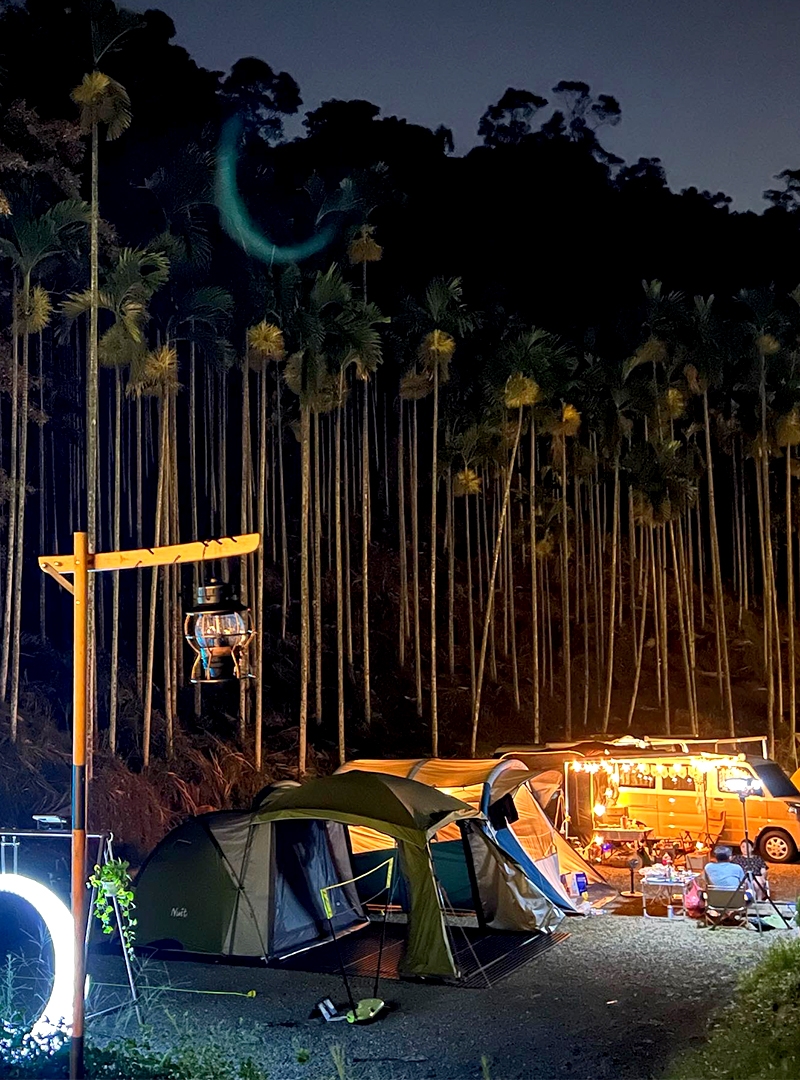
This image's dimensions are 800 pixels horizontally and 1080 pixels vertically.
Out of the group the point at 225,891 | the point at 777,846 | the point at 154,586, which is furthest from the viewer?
the point at 154,586

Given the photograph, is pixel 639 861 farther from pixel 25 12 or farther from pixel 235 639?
pixel 25 12

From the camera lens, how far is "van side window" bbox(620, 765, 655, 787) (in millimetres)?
19994

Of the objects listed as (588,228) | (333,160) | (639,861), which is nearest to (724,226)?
(588,228)

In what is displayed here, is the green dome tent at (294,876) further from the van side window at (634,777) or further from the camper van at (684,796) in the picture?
the van side window at (634,777)

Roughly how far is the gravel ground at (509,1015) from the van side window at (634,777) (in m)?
7.22

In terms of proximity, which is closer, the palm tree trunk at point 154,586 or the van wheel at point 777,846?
the van wheel at point 777,846

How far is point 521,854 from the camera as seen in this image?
13.8m

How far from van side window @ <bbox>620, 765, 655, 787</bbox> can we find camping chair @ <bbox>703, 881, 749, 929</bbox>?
656 cm

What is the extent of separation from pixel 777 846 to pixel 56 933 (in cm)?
1332

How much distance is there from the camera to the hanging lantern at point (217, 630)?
790 centimetres

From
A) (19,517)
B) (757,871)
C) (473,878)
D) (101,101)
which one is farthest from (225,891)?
(101,101)

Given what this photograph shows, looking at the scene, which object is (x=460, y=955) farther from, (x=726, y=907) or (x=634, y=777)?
(x=634, y=777)

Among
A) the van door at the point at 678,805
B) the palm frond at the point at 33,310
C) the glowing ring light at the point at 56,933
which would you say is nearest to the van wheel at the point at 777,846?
the van door at the point at 678,805

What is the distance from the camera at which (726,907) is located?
13312 mm
